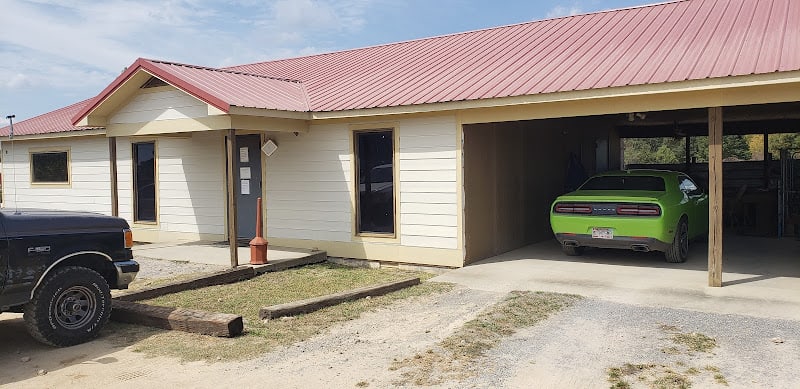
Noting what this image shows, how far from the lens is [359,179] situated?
11.0m

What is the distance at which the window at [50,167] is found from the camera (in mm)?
16203

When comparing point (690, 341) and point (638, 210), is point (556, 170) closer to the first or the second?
point (638, 210)

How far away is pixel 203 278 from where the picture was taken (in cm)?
882

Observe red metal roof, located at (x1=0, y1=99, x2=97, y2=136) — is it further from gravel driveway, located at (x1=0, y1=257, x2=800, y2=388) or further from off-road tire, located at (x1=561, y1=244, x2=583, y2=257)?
off-road tire, located at (x1=561, y1=244, x2=583, y2=257)

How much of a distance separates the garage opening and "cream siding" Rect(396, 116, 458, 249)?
26 cm

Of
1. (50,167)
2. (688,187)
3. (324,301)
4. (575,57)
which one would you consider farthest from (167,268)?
(688,187)

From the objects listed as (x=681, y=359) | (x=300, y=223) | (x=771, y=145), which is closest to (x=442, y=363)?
(x=681, y=359)

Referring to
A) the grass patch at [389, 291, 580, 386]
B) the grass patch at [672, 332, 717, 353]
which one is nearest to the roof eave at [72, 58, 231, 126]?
the grass patch at [389, 291, 580, 386]

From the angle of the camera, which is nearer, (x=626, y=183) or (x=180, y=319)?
(x=180, y=319)

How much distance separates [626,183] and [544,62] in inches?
98.0

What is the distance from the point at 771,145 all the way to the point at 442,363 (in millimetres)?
35626

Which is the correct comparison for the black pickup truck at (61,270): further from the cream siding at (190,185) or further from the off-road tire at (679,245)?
the off-road tire at (679,245)

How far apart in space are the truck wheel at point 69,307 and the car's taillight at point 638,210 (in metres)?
7.25

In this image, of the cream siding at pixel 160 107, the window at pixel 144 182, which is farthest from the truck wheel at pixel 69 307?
the window at pixel 144 182
